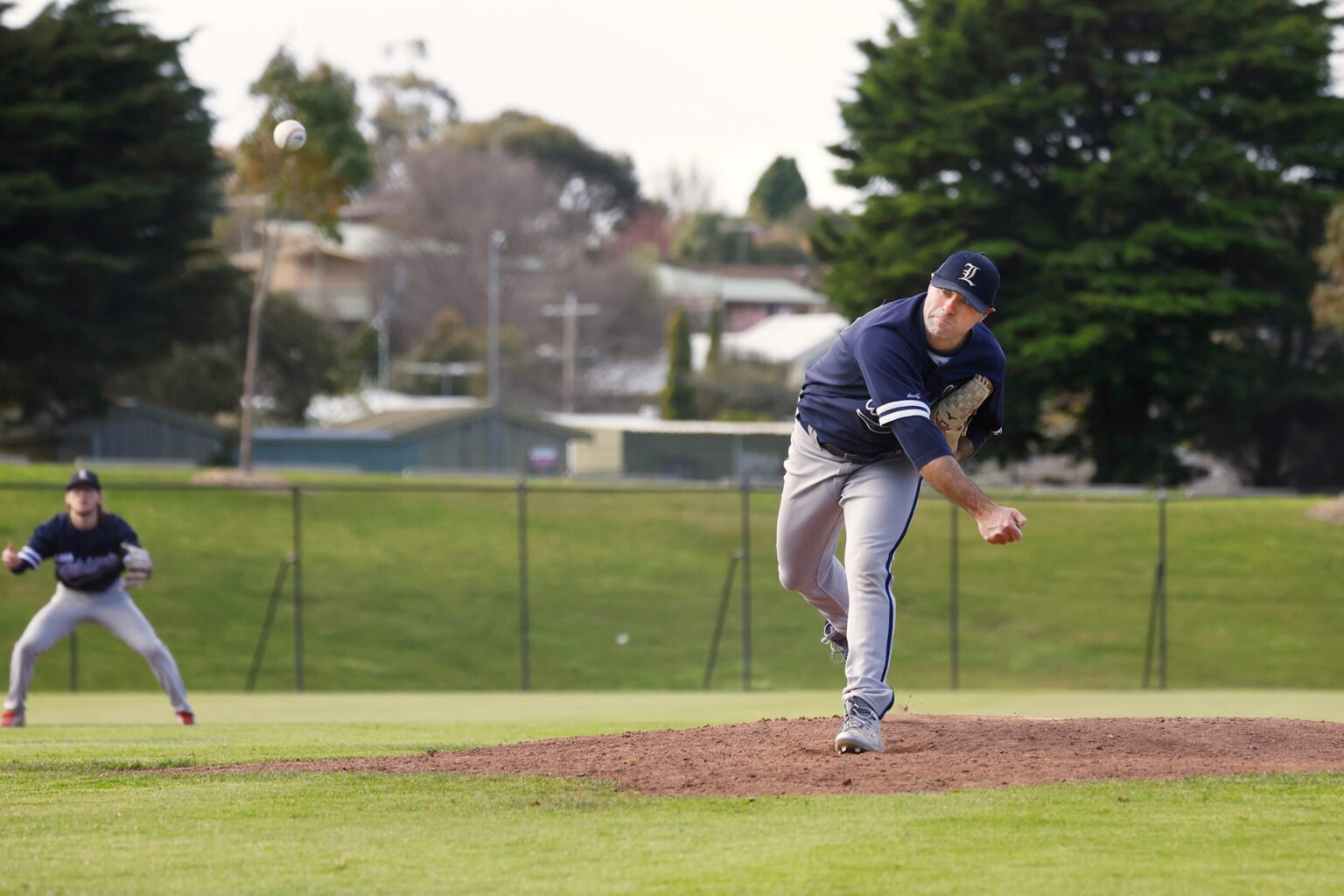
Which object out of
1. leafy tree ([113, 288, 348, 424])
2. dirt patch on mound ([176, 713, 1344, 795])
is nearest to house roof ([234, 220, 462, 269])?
leafy tree ([113, 288, 348, 424])

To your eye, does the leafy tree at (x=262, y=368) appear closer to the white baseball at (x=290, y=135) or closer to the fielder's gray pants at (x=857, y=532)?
the white baseball at (x=290, y=135)

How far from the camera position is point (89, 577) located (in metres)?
11.3

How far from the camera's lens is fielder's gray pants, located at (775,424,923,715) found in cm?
655

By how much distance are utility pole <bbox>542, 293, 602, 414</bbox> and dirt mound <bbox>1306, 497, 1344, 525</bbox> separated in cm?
4061

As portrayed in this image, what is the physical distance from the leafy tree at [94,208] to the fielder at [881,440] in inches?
1212

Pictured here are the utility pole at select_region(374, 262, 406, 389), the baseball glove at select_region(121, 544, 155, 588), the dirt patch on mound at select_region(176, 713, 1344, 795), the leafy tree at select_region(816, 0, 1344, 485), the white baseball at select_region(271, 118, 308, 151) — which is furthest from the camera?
the utility pole at select_region(374, 262, 406, 389)

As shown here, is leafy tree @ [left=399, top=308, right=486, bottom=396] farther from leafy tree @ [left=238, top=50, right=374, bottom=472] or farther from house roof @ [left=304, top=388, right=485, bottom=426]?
leafy tree @ [left=238, top=50, right=374, bottom=472]

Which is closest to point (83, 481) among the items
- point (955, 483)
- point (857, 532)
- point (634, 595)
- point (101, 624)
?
point (101, 624)

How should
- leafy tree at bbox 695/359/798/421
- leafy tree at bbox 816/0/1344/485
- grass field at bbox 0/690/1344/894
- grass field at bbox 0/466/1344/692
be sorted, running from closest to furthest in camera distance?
grass field at bbox 0/690/1344/894
grass field at bbox 0/466/1344/692
leafy tree at bbox 816/0/1344/485
leafy tree at bbox 695/359/798/421

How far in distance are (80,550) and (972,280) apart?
7.40 metres

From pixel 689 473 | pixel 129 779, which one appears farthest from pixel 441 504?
pixel 129 779

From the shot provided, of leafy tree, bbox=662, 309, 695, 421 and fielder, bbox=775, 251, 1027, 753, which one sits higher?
fielder, bbox=775, 251, 1027, 753

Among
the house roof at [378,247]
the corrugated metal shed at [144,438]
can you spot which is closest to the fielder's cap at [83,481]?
the corrugated metal shed at [144,438]

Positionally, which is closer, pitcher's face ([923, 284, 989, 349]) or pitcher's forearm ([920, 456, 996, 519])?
pitcher's forearm ([920, 456, 996, 519])
